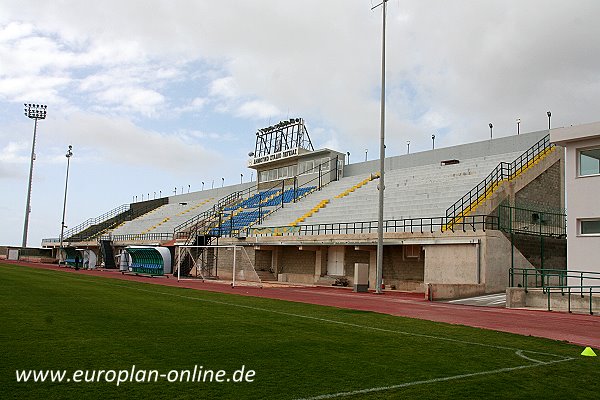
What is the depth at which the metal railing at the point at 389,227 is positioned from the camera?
2658 centimetres

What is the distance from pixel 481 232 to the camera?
24797 millimetres

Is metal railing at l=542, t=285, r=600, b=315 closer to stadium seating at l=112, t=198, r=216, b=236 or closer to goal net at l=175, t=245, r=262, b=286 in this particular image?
goal net at l=175, t=245, r=262, b=286

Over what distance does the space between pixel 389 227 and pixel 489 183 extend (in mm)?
5799

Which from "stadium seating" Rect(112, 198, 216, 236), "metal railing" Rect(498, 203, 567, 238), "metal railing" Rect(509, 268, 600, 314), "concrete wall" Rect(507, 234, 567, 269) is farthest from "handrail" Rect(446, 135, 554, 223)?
"stadium seating" Rect(112, 198, 216, 236)

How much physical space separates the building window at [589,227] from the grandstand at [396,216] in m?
3.24

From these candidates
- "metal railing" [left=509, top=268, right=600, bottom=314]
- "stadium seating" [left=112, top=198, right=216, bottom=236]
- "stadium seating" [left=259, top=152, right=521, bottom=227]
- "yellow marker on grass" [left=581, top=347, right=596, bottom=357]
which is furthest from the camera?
"stadium seating" [left=112, top=198, right=216, bottom=236]

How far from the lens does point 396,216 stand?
108 ft

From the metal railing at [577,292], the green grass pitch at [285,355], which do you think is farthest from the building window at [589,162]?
the green grass pitch at [285,355]

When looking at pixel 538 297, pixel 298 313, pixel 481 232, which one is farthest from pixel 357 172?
pixel 298 313

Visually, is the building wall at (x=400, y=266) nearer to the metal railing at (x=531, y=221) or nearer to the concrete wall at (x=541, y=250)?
the metal railing at (x=531, y=221)

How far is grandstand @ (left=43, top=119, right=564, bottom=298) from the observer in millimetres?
25844

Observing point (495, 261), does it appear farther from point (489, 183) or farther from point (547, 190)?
point (547, 190)

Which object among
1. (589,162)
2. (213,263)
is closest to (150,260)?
(213,263)

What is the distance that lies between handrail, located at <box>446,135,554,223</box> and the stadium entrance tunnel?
18300 mm
